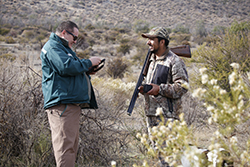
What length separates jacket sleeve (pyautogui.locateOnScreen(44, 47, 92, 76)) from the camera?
8.08 ft

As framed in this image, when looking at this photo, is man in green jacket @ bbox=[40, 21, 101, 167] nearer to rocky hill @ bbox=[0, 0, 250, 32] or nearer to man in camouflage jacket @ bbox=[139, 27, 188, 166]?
man in camouflage jacket @ bbox=[139, 27, 188, 166]

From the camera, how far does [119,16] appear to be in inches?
2020

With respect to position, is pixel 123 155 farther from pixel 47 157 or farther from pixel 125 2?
pixel 125 2

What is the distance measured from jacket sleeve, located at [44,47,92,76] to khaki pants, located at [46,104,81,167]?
405 mm

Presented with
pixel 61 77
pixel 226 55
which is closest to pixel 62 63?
pixel 61 77

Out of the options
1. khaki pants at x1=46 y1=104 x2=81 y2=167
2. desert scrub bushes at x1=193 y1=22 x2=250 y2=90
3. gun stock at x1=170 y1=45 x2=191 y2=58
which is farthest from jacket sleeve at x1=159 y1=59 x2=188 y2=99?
desert scrub bushes at x1=193 y1=22 x2=250 y2=90

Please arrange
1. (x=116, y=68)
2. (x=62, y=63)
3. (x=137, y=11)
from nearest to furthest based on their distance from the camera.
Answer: (x=62, y=63) < (x=116, y=68) < (x=137, y=11)

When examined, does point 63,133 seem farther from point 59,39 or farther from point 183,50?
point 183,50

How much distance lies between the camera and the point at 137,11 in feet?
174

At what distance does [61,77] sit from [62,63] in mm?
188

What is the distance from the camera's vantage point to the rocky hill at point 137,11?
44406 millimetres

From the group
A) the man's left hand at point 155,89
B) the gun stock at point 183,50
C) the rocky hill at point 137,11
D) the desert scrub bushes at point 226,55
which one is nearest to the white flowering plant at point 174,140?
the man's left hand at point 155,89

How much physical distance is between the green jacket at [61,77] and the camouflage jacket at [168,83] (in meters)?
0.85

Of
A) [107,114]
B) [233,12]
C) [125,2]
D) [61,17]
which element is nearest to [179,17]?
[233,12]
